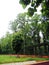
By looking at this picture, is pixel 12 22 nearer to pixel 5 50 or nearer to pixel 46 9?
pixel 5 50

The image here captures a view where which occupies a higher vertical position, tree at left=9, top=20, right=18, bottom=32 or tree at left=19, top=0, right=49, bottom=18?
tree at left=9, top=20, right=18, bottom=32

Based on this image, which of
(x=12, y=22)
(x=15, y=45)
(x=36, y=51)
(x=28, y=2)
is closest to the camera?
(x=28, y=2)

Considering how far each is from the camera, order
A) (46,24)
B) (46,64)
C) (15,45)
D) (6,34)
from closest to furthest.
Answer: (46,24), (46,64), (15,45), (6,34)

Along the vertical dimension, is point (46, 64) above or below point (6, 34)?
below

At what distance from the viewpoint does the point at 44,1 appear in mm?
5477

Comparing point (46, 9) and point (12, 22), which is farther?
point (12, 22)

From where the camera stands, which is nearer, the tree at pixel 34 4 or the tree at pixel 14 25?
the tree at pixel 34 4

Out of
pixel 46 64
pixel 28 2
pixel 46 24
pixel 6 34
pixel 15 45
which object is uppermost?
pixel 6 34

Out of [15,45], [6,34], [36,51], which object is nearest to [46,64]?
[15,45]

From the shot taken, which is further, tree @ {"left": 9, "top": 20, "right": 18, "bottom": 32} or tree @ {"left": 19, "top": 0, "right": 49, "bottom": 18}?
tree @ {"left": 9, "top": 20, "right": 18, "bottom": 32}

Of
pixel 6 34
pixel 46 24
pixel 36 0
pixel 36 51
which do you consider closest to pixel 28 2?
pixel 36 0

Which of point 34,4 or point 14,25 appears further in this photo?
point 14,25

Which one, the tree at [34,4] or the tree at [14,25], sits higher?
the tree at [14,25]

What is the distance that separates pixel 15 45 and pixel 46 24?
38.4 m
